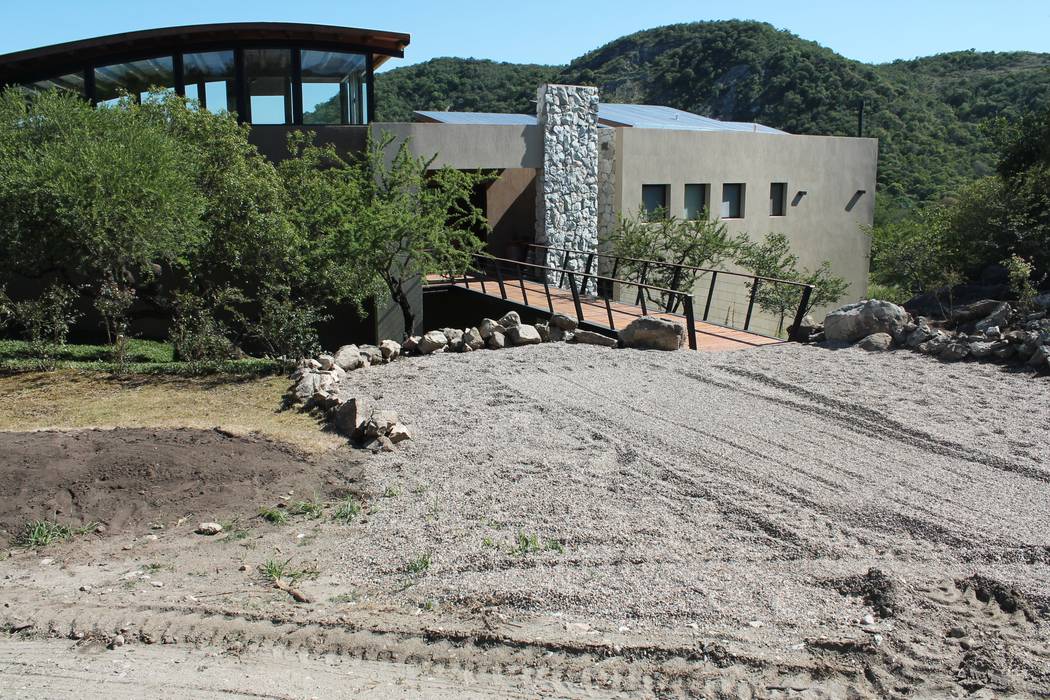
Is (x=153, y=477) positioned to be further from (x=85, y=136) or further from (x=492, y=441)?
(x=85, y=136)

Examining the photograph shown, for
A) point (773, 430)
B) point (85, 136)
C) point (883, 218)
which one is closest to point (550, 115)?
point (85, 136)

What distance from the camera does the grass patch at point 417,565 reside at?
6431 millimetres

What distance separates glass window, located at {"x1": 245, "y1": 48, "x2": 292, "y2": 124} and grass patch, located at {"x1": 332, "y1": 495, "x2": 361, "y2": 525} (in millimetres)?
11535

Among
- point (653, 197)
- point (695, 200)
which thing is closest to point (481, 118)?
point (653, 197)

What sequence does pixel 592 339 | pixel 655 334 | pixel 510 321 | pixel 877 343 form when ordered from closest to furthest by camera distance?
pixel 877 343, pixel 655 334, pixel 592 339, pixel 510 321

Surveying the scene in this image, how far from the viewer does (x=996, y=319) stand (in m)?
12.1

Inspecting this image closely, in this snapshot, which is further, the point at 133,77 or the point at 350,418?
the point at 133,77

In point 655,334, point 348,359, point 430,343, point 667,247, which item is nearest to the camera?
point 348,359

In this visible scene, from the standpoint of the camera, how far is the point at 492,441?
9125 millimetres

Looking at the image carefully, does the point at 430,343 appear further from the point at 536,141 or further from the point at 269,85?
the point at 536,141

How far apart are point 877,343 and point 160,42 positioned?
541 inches

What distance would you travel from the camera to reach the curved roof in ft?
53.9

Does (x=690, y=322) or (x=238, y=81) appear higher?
(x=238, y=81)

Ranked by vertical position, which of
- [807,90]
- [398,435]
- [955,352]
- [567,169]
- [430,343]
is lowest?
[398,435]
